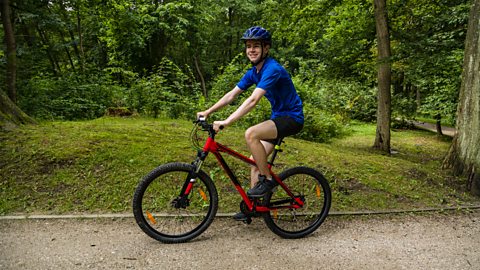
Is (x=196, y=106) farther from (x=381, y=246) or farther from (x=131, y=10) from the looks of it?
(x=131, y=10)

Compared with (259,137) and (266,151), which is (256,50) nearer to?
(259,137)

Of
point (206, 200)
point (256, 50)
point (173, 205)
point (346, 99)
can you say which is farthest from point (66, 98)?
point (346, 99)

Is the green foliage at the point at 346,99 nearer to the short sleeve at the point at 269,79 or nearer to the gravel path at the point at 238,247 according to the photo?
the gravel path at the point at 238,247

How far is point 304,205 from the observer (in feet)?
13.9

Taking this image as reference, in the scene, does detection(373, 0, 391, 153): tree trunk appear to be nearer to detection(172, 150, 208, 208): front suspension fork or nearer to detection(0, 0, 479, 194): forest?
detection(0, 0, 479, 194): forest

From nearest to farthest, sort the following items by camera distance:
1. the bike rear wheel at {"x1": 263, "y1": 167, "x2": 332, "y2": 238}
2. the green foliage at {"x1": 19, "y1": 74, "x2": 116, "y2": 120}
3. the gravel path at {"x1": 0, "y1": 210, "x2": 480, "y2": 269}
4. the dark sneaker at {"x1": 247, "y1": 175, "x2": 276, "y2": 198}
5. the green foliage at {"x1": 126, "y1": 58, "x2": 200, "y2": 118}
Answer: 1. the gravel path at {"x1": 0, "y1": 210, "x2": 480, "y2": 269}
2. the dark sneaker at {"x1": 247, "y1": 175, "x2": 276, "y2": 198}
3. the bike rear wheel at {"x1": 263, "y1": 167, "x2": 332, "y2": 238}
4. the green foliage at {"x1": 19, "y1": 74, "x2": 116, "y2": 120}
5. the green foliage at {"x1": 126, "y1": 58, "x2": 200, "y2": 118}

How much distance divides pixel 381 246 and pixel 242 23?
29.5m

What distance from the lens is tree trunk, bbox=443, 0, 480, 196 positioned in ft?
17.4

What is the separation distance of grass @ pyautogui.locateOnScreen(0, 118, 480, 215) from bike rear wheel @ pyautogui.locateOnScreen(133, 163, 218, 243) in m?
0.52

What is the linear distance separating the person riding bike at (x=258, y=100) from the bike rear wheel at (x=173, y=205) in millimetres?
510

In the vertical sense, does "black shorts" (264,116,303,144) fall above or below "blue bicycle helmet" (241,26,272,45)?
below

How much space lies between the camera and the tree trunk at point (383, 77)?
8336mm

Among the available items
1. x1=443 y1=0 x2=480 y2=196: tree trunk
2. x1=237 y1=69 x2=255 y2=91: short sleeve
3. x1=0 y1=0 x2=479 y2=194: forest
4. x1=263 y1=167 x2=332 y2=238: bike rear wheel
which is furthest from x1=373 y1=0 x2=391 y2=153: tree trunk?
x1=237 y1=69 x2=255 y2=91: short sleeve

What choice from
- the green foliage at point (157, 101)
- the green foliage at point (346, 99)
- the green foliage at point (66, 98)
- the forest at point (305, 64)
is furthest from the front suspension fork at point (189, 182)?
the green foliage at point (346, 99)
